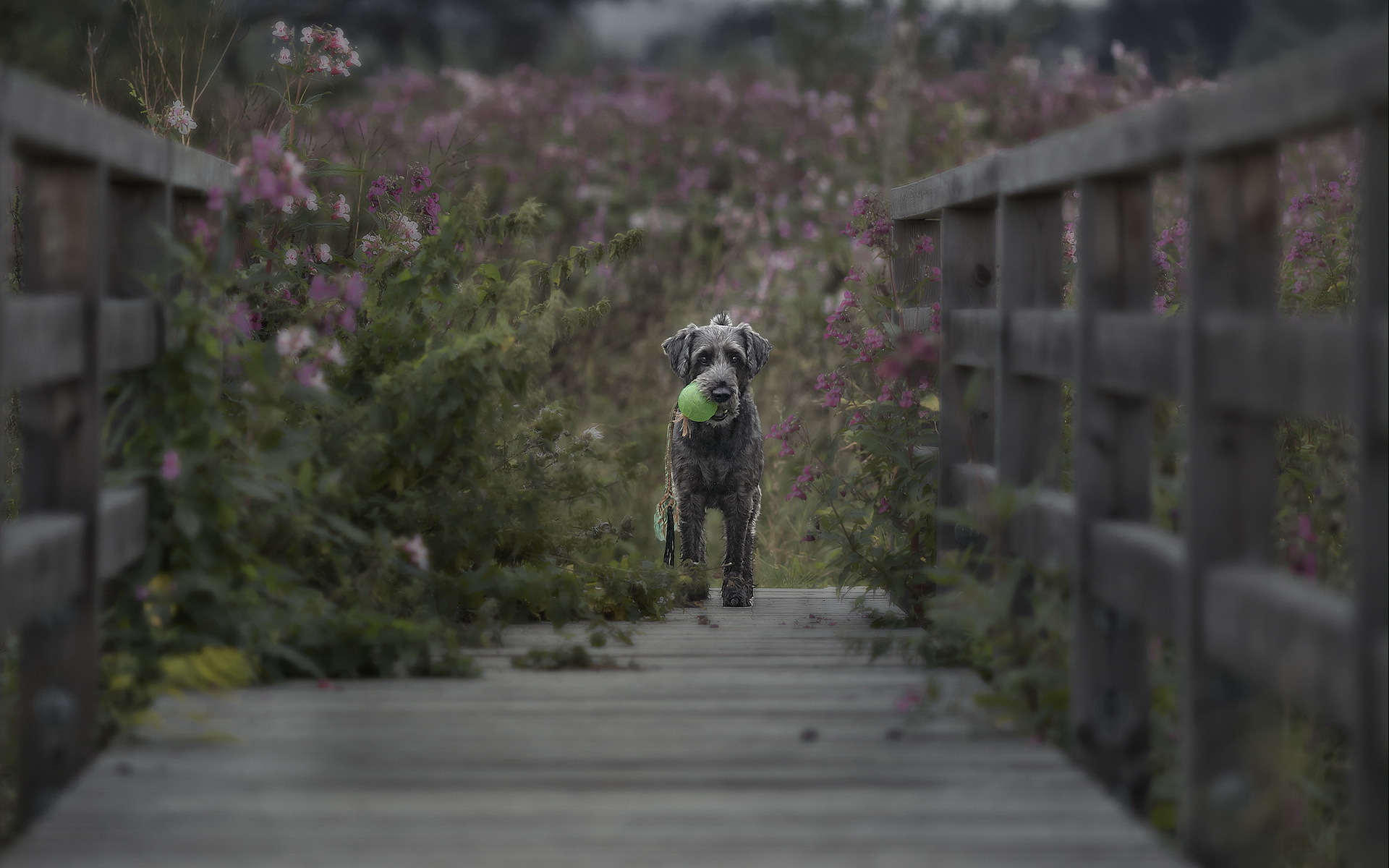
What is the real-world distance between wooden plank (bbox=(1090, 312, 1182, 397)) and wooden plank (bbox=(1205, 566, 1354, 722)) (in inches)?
15.9

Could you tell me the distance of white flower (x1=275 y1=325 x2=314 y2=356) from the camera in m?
3.59

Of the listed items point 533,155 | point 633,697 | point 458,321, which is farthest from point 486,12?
point 633,697

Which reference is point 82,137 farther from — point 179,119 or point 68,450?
point 179,119

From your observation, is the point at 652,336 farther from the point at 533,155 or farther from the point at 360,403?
the point at 360,403

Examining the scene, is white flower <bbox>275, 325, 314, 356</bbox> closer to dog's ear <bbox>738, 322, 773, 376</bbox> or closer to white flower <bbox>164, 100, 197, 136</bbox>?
white flower <bbox>164, 100, 197, 136</bbox>

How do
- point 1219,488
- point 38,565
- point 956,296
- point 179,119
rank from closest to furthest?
point 1219,488 → point 38,565 → point 956,296 → point 179,119

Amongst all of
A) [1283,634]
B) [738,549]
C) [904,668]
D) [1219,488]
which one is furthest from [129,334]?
[738,549]

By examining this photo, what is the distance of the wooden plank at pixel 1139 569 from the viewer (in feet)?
8.34

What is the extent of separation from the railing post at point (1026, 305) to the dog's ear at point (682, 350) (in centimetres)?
257

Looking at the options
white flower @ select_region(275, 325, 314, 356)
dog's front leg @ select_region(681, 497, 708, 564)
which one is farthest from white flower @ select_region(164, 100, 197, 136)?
dog's front leg @ select_region(681, 497, 708, 564)

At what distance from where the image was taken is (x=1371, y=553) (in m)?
2.01

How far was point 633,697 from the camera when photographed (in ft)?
11.5

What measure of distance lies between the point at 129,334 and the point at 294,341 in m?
0.52

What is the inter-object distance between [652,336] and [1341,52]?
794cm
